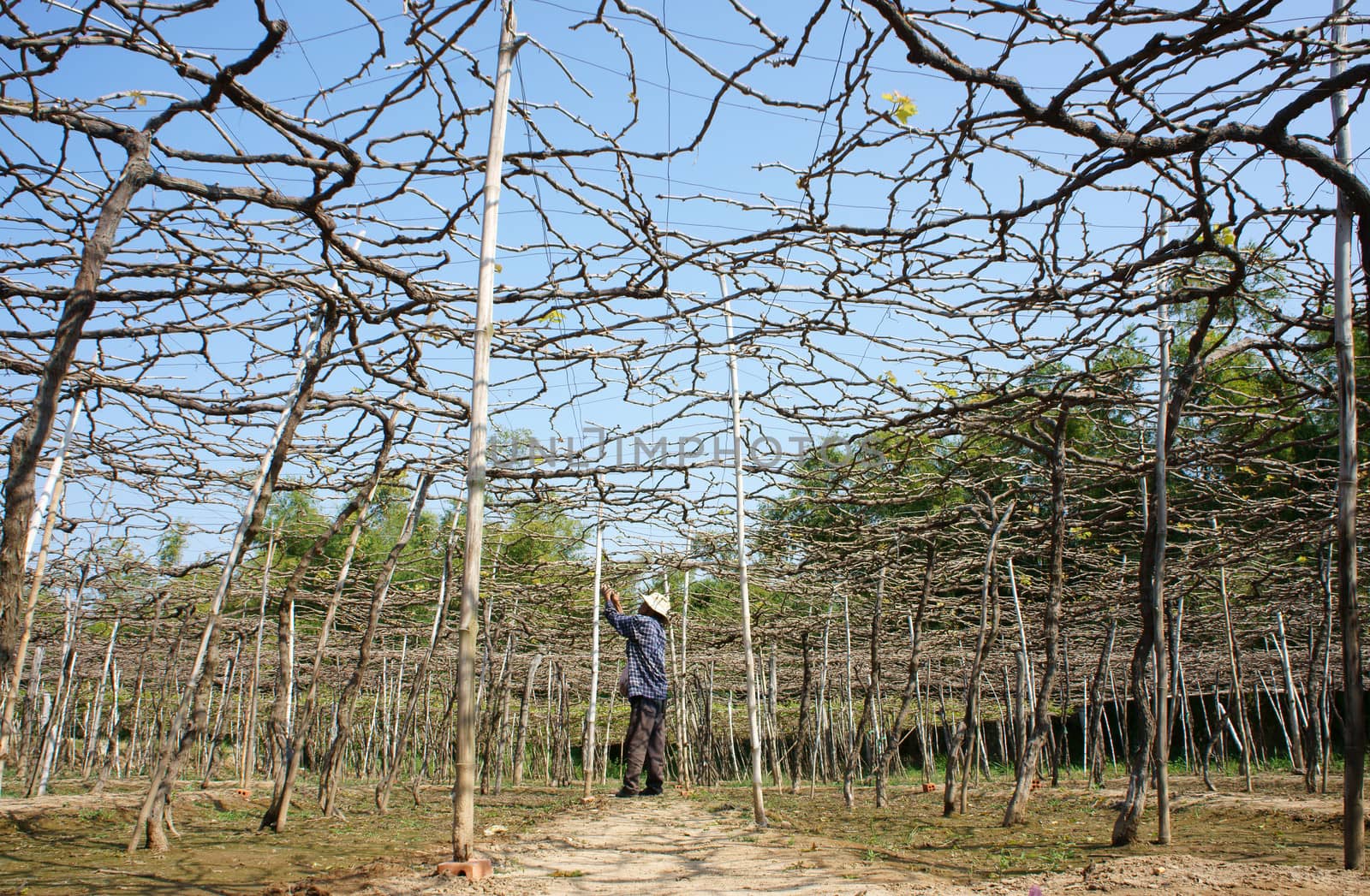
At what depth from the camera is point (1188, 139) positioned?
3328mm

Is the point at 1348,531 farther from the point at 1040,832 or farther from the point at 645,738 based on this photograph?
the point at 645,738

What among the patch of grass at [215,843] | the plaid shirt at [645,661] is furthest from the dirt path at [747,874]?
the plaid shirt at [645,661]

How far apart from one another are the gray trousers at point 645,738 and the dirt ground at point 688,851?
21.6 inches

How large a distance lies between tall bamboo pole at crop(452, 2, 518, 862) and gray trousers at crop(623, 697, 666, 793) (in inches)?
202

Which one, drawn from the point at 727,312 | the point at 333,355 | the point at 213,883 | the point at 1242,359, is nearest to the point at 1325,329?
the point at 727,312

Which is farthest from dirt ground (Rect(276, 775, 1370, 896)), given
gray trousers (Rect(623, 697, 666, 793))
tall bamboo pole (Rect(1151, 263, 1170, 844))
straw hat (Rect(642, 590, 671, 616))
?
straw hat (Rect(642, 590, 671, 616))

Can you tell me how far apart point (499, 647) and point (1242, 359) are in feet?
42.7

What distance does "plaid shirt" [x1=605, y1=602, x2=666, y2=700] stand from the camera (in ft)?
27.9

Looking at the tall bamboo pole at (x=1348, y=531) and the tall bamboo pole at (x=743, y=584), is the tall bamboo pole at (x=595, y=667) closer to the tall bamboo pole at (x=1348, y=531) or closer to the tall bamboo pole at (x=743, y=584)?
the tall bamboo pole at (x=743, y=584)

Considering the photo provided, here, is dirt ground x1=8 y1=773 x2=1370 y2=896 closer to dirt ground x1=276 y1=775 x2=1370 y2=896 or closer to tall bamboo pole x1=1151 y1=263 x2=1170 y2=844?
dirt ground x1=276 y1=775 x2=1370 y2=896

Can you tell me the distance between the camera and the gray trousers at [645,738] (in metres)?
8.61

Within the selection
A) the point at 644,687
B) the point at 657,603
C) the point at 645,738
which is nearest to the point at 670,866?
the point at 644,687

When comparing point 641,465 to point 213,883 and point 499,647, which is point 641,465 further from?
point 499,647

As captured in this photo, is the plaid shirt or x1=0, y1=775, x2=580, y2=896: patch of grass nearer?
x1=0, y1=775, x2=580, y2=896: patch of grass
